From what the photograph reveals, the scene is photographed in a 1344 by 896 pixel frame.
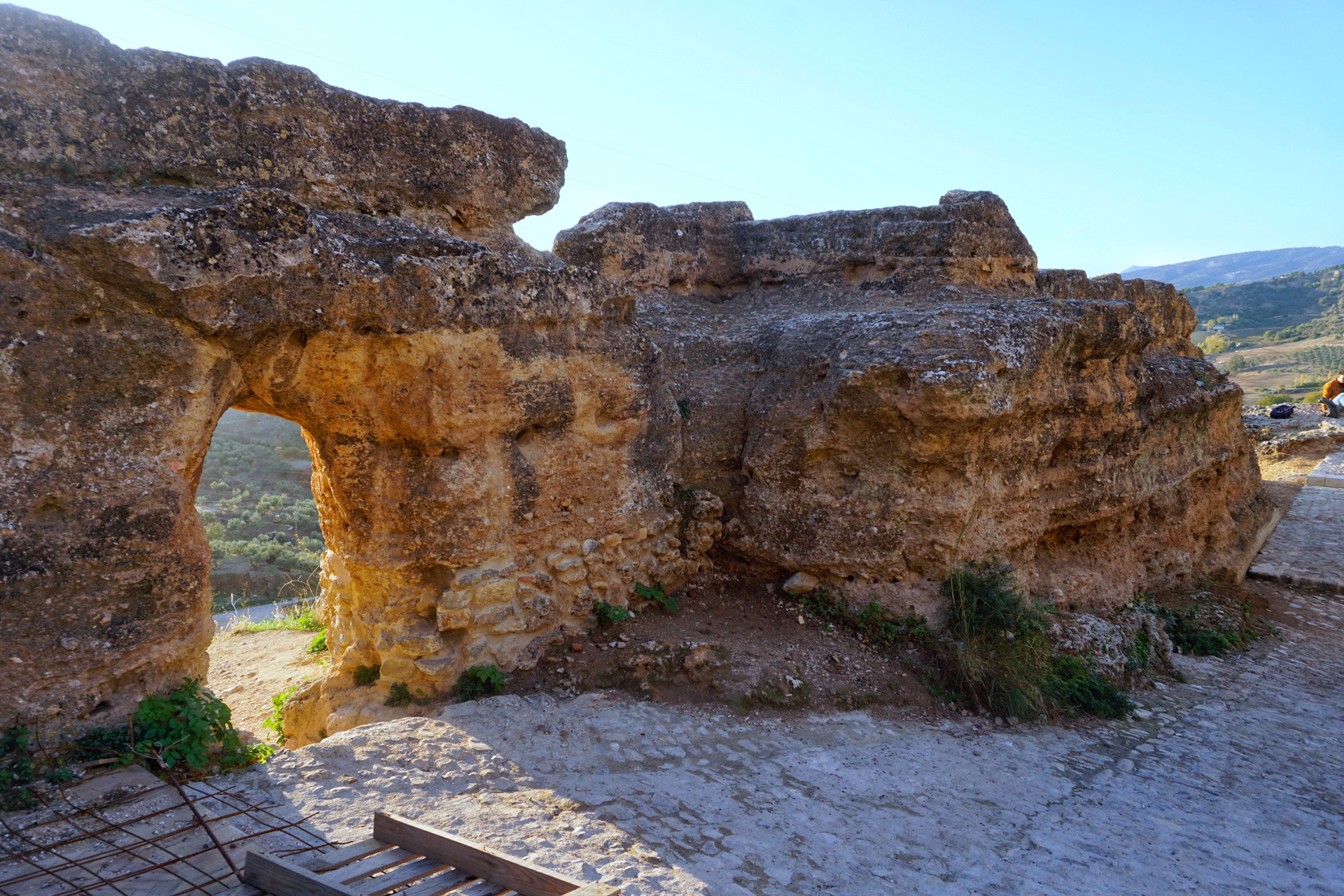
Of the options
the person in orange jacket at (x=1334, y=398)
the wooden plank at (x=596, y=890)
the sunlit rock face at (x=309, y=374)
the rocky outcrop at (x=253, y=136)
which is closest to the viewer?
the wooden plank at (x=596, y=890)

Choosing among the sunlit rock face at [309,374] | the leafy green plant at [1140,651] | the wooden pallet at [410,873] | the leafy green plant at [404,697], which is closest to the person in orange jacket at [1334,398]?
the leafy green plant at [1140,651]

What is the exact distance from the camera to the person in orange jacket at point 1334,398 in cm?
1739

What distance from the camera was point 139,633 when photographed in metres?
3.91

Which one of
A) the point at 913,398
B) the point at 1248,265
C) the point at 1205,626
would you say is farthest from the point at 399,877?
the point at 1248,265

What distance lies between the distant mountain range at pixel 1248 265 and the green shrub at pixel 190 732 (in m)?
111

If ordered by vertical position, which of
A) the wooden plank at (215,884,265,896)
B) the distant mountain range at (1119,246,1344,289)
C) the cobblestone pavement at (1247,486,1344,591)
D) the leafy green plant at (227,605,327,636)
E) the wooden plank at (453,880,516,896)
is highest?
the distant mountain range at (1119,246,1344,289)

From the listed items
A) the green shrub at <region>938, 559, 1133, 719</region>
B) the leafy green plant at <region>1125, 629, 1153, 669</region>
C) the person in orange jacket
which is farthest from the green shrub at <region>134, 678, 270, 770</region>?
the person in orange jacket

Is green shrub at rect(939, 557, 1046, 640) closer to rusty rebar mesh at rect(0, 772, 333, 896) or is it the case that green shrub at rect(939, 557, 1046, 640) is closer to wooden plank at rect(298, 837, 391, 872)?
wooden plank at rect(298, 837, 391, 872)

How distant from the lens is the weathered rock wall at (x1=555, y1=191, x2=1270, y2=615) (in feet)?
19.4

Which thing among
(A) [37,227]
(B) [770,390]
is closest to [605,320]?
(B) [770,390]

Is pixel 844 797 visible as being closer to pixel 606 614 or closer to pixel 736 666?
pixel 736 666

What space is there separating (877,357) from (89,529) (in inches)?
189

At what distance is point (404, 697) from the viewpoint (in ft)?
17.0

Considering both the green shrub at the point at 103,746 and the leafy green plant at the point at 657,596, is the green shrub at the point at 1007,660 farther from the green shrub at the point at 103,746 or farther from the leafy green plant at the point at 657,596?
the green shrub at the point at 103,746
